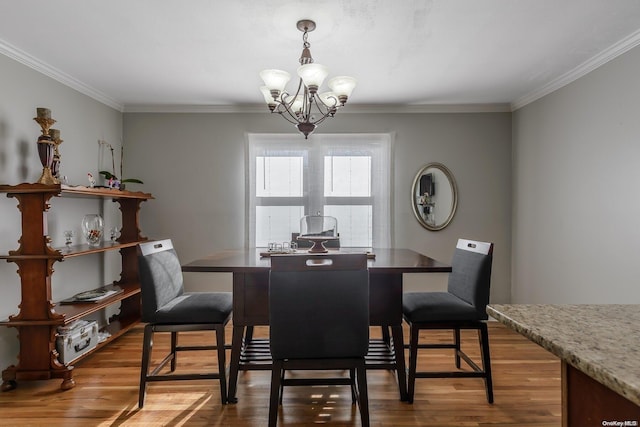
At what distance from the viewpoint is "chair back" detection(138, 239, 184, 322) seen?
7.30 ft

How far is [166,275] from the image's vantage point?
242cm

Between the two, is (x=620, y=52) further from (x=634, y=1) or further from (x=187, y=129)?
(x=187, y=129)

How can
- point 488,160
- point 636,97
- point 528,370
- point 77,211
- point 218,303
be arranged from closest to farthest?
point 218,303, point 636,97, point 528,370, point 77,211, point 488,160

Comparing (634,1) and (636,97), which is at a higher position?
(634,1)

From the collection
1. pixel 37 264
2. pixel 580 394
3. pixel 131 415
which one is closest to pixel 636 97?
pixel 580 394

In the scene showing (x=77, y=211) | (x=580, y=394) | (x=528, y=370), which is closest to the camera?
(x=580, y=394)

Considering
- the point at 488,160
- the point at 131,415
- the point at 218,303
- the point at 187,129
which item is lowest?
the point at 131,415

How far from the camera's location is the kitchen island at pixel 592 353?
2.08 ft

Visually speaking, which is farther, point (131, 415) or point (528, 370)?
point (528, 370)

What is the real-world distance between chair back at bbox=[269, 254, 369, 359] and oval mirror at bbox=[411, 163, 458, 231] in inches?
99.3

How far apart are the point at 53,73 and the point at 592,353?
12.3 ft

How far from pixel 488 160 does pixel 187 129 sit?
10.6 ft

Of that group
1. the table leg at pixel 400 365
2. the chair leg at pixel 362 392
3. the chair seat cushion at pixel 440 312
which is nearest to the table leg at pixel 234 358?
the chair leg at pixel 362 392

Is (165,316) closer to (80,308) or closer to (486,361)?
(80,308)
